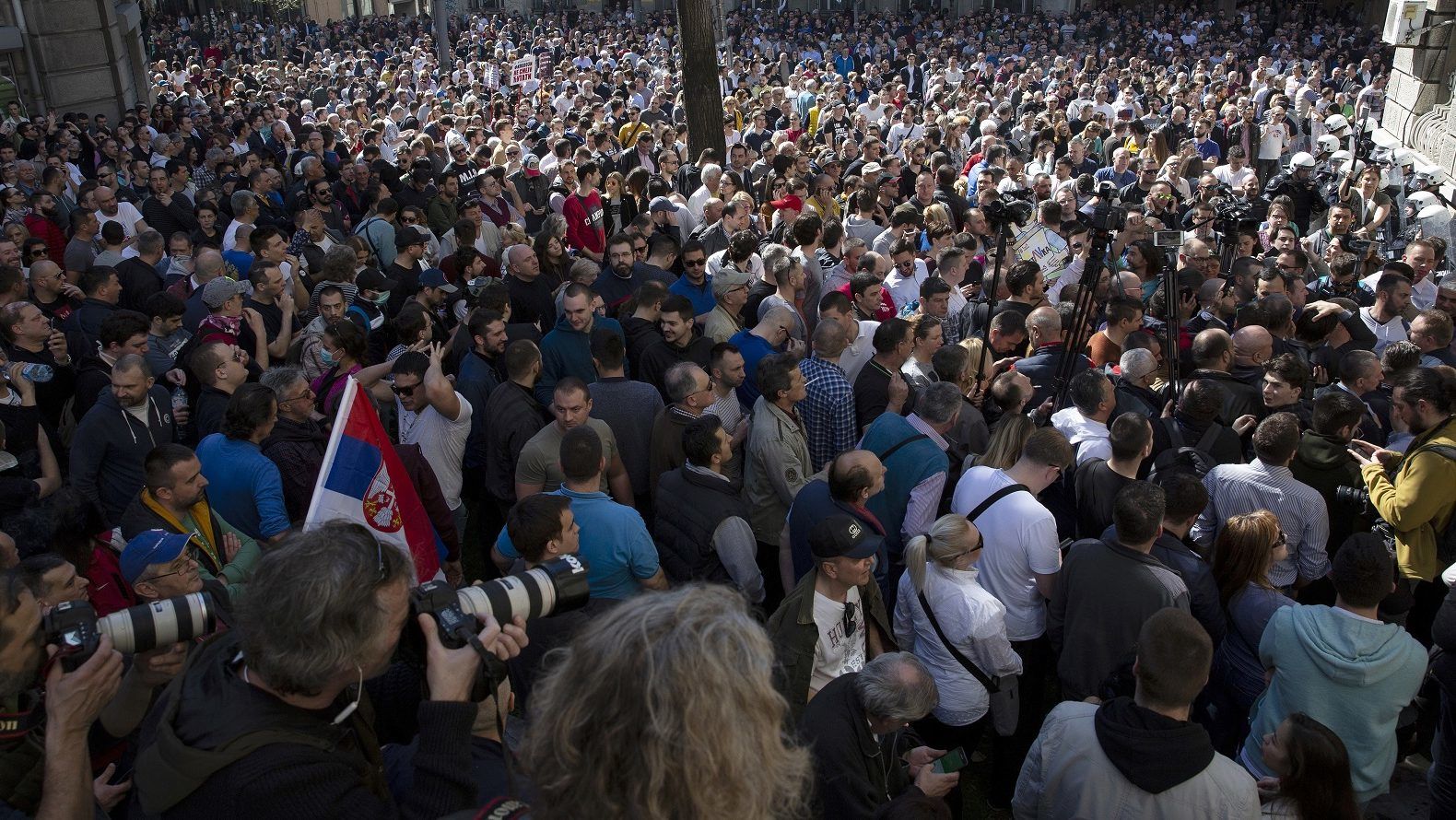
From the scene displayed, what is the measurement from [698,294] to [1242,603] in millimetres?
4113

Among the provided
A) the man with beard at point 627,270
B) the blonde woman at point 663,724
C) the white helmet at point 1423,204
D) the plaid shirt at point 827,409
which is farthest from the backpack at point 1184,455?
the white helmet at point 1423,204

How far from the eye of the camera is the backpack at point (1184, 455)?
469 cm

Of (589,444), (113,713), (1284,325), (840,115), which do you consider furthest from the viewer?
(840,115)

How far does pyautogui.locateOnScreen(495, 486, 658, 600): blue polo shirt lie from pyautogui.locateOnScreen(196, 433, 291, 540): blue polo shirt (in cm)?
136

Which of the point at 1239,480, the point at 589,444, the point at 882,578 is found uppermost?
the point at 589,444

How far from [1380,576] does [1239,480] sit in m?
1.13

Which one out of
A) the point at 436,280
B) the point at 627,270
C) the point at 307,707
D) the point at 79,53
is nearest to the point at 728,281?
the point at 627,270

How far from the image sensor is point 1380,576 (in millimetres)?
3395

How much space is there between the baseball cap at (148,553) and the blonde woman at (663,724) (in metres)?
2.26

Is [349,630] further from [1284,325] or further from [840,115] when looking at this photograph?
[840,115]

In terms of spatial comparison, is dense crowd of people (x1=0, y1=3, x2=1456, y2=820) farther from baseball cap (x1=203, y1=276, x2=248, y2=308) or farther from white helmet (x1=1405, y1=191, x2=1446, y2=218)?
baseball cap (x1=203, y1=276, x2=248, y2=308)

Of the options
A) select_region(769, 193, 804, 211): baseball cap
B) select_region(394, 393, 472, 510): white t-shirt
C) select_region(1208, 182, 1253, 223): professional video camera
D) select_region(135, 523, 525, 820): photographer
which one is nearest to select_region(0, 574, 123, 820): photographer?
select_region(135, 523, 525, 820): photographer

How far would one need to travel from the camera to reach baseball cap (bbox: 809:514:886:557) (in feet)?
11.2

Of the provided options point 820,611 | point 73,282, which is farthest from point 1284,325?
point 73,282
